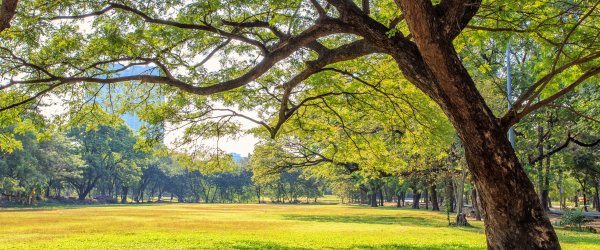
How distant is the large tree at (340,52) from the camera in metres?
6.01

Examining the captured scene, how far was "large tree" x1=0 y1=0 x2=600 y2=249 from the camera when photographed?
601cm

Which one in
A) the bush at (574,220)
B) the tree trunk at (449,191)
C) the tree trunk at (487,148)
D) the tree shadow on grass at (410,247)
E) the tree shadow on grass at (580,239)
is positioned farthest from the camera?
the tree trunk at (449,191)

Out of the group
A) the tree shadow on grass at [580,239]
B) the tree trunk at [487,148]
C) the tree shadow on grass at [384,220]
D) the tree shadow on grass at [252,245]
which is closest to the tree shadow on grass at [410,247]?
the tree shadow on grass at [252,245]

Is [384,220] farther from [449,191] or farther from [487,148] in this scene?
[487,148]

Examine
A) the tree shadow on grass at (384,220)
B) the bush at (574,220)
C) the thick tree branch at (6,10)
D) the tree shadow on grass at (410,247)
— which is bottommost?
the tree shadow on grass at (384,220)

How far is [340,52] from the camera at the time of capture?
870cm

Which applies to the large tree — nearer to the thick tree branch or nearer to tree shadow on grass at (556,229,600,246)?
the thick tree branch

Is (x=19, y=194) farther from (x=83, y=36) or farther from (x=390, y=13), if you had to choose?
(x=390, y=13)

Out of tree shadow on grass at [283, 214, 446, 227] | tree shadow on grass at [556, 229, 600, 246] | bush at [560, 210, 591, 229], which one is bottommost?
tree shadow on grass at [283, 214, 446, 227]

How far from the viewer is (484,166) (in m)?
6.08

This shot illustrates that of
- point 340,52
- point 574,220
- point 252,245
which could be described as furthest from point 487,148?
point 574,220

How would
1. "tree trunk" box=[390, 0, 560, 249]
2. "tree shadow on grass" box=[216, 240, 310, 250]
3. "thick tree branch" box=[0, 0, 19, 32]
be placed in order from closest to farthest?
"thick tree branch" box=[0, 0, 19, 32]
"tree trunk" box=[390, 0, 560, 249]
"tree shadow on grass" box=[216, 240, 310, 250]

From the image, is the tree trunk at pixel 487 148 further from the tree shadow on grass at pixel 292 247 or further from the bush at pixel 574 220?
the bush at pixel 574 220

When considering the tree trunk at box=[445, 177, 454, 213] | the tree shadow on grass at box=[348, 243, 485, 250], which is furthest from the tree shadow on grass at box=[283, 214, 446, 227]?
the tree shadow on grass at box=[348, 243, 485, 250]
